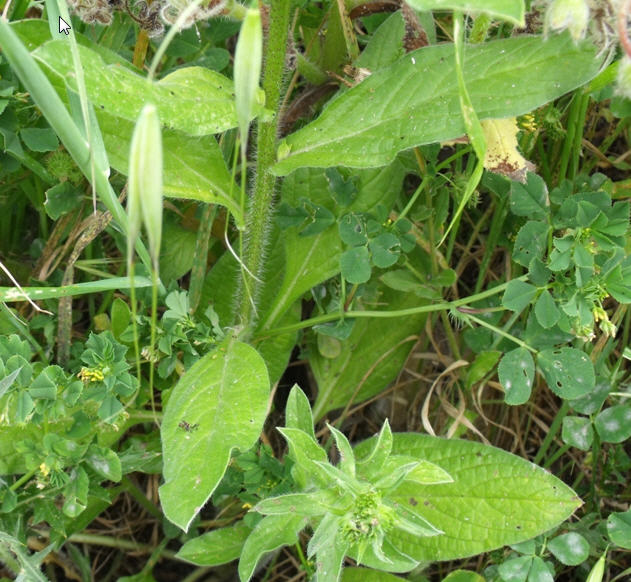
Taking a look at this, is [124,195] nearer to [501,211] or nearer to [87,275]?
[87,275]

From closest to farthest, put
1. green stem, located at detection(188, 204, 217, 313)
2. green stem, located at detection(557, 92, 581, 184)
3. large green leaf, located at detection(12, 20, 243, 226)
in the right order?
large green leaf, located at detection(12, 20, 243, 226), green stem, located at detection(557, 92, 581, 184), green stem, located at detection(188, 204, 217, 313)

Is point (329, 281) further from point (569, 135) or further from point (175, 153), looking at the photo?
point (569, 135)

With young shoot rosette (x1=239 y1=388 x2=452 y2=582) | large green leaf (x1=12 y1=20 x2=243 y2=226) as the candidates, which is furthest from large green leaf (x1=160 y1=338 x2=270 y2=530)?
large green leaf (x1=12 y1=20 x2=243 y2=226)

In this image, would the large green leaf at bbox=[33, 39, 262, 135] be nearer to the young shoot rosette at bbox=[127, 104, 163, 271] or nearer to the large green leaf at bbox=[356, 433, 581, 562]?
the young shoot rosette at bbox=[127, 104, 163, 271]

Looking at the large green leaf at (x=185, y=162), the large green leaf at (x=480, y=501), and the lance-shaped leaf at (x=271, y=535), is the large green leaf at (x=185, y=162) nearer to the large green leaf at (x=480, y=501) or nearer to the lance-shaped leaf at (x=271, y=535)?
the lance-shaped leaf at (x=271, y=535)

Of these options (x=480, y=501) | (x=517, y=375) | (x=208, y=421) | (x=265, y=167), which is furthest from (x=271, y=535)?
(x=265, y=167)

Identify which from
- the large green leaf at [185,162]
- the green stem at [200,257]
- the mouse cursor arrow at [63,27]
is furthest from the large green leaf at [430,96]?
the mouse cursor arrow at [63,27]

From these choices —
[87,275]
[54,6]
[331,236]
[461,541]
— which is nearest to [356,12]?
[331,236]
